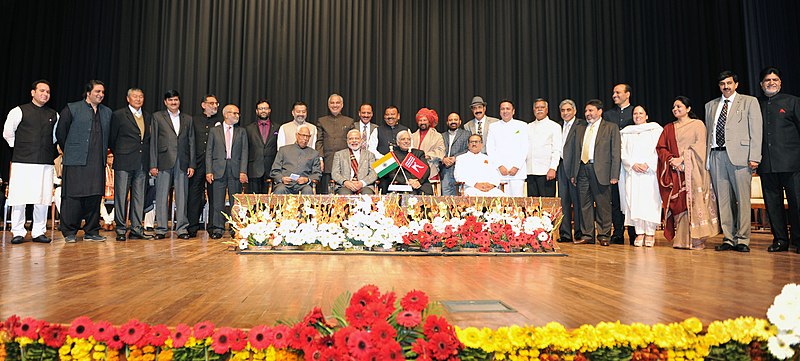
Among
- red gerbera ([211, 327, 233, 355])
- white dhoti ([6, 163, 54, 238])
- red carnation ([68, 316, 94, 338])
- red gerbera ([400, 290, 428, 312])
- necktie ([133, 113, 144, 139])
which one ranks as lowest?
red gerbera ([211, 327, 233, 355])

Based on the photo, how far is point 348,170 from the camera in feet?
17.4

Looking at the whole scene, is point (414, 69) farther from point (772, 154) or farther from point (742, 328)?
point (742, 328)

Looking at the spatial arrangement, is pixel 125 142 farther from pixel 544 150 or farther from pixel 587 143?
pixel 587 143

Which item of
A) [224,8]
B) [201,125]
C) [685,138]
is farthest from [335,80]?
[685,138]

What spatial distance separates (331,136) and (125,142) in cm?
208

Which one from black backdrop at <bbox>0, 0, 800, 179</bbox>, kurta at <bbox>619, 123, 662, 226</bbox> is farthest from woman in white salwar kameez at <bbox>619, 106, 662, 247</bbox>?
black backdrop at <bbox>0, 0, 800, 179</bbox>

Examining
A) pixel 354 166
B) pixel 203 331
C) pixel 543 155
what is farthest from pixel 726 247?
pixel 203 331

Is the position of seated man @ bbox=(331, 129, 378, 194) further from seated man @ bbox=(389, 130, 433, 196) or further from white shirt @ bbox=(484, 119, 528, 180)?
white shirt @ bbox=(484, 119, 528, 180)

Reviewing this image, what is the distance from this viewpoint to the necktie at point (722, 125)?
180 inches

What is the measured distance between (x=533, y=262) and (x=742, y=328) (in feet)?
6.32

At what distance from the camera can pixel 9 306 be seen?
1889mm

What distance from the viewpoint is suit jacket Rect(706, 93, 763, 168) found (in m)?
4.41

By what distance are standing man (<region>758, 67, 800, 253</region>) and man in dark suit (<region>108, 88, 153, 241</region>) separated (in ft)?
→ 18.8

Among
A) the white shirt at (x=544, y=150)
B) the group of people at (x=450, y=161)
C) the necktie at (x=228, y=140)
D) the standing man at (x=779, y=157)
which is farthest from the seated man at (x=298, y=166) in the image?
the standing man at (x=779, y=157)
